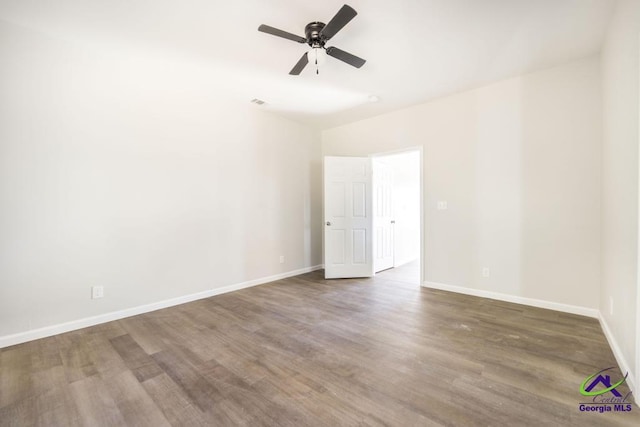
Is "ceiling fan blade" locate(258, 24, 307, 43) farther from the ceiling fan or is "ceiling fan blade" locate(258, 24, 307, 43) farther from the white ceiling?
the white ceiling

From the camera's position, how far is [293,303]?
11.1ft

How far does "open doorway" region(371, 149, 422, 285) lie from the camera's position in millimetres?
4816

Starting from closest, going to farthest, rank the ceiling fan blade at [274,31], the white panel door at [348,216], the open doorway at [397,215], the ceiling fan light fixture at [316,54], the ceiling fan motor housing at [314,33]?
the ceiling fan blade at [274,31]
the ceiling fan motor housing at [314,33]
the ceiling fan light fixture at [316,54]
the white panel door at [348,216]
the open doorway at [397,215]

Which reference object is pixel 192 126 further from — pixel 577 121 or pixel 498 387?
pixel 577 121

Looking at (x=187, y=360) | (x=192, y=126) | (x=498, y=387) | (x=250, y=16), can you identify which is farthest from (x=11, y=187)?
(x=498, y=387)

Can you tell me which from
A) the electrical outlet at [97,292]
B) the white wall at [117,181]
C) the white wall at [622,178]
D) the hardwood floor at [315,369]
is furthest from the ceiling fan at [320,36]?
the electrical outlet at [97,292]

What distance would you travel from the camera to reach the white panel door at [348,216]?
462 centimetres

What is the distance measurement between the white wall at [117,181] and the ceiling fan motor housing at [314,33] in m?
1.42

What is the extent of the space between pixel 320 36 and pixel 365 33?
480 mm

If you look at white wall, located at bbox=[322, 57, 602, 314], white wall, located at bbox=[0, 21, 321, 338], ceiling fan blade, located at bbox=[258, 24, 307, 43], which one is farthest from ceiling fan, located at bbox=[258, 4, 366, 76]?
white wall, located at bbox=[322, 57, 602, 314]

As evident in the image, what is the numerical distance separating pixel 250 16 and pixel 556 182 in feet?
11.7

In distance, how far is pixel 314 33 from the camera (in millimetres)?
2234

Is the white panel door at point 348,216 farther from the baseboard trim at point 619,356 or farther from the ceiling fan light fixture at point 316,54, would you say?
the baseboard trim at point 619,356

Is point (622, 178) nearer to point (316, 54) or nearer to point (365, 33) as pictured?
point (365, 33)
